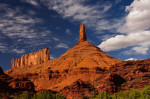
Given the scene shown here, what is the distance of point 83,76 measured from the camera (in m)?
83.1

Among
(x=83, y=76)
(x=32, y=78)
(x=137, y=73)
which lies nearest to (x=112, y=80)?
(x=137, y=73)

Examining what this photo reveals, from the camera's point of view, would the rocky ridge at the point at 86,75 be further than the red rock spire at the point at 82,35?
No

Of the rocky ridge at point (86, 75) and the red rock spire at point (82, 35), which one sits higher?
the red rock spire at point (82, 35)

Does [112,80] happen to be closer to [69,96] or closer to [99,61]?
[69,96]

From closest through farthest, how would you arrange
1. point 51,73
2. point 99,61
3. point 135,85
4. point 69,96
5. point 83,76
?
point 135,85 < point 69,96 < point 83,76 < point 51,73 < point 99,61

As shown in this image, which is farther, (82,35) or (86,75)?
(82,35)

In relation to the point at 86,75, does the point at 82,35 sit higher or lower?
higher

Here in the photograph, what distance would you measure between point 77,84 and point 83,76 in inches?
1198

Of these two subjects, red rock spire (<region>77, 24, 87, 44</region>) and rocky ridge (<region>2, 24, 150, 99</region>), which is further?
red rock spire (<region>77, 24, 87, 44</region>)

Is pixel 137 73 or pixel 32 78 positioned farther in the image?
pixel 32 78

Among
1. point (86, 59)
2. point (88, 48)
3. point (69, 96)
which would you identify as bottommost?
point (69, 96)

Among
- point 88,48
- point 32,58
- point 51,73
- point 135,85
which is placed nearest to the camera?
point 135,85

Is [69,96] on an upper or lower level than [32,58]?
lower

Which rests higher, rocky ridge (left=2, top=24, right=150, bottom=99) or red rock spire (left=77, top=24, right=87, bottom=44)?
Result: red rock spire (left=77, top=24, right=87, bottom=44)
